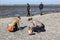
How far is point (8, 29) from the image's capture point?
2114 centimetres

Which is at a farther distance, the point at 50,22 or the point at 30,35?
the point at 50,22

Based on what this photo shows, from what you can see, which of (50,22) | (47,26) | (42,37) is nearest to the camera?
(42,37)

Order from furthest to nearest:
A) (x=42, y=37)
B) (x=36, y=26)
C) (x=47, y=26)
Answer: (x=47, y=26)
(x=36, y=26)
(x=42, y=37)

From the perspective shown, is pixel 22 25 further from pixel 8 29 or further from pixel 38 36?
pixel 38 36

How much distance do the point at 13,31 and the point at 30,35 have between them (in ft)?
5.90

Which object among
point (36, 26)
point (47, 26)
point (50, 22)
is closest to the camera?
point (36, 26)

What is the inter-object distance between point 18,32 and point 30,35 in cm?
142

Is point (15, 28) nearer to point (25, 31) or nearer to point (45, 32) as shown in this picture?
point (25, 31)

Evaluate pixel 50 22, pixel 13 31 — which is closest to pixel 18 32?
pixel 13 31

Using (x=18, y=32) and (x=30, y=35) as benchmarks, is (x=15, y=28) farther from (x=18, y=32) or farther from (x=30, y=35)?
(x=30, y=35)

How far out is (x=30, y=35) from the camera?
19.9 m

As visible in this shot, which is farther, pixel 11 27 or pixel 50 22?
pixel 50 22

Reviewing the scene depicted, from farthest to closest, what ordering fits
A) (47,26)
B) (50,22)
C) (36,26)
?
(50,22) → (47,26) → (36,26)

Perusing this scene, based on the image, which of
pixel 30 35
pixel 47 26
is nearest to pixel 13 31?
pixel 30 35
